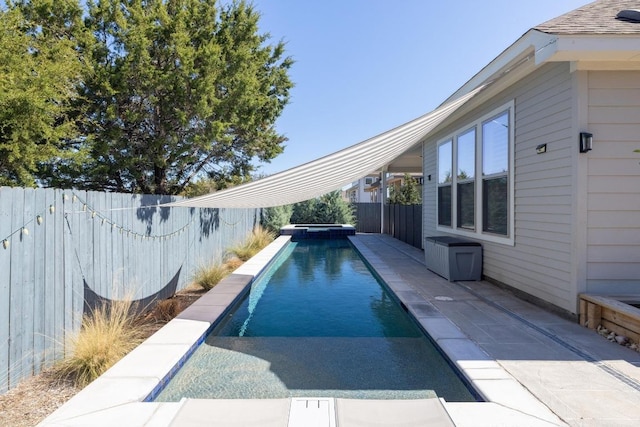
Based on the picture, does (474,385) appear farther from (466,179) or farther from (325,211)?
(325,211)

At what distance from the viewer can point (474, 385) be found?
269cm

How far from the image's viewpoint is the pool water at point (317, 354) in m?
2.90

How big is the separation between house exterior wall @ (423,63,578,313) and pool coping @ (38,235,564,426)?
1.60 m

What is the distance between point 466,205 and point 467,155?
39.2 inches

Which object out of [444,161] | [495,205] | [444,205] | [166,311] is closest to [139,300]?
[166,311]

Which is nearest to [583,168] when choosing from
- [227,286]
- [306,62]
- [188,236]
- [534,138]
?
[534,138]

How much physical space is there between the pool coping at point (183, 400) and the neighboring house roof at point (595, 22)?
3518mm

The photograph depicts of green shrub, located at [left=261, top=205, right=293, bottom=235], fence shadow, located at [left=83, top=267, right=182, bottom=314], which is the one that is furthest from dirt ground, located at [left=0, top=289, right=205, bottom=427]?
green shrub, located at [left=261, top=205, right=293, bottom=235]

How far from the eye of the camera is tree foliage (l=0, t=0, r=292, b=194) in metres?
6.98

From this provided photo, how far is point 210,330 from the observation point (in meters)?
4.16

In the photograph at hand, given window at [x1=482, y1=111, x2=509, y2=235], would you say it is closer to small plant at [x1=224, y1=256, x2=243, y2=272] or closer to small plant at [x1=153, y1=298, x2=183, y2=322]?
small plant at [x1=153, y1=298, x2=183, y2=322]

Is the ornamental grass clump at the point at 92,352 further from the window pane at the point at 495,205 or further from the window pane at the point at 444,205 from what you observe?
the window pane at the point at 444,205

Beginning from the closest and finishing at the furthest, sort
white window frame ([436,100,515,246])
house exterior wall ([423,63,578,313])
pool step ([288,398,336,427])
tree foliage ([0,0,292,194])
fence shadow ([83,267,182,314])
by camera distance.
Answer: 1. pool step ([288,398,336,427])
2. fence shadow ([83,267,182,314])
3. house exterior wall ([423,63,578,313])
4. white window frame ([436,100,515,246])
5. tree foliage ([0,0,292,194])

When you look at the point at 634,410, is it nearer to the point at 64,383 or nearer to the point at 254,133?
the point at 64,383
